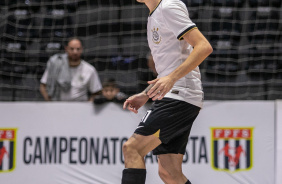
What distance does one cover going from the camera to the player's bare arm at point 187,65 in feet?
8.16

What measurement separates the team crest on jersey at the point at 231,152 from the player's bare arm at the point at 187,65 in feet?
7.26

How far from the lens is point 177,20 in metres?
2.77

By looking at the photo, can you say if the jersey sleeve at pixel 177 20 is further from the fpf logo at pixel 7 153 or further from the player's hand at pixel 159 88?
the fpf logo at pixel 7 153

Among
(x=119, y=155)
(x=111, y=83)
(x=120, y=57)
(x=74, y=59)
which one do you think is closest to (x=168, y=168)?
(x=119, y=155)

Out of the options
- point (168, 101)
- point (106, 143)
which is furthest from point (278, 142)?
point (168, 101)

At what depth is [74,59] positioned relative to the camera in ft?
18.5

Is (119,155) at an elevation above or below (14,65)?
below

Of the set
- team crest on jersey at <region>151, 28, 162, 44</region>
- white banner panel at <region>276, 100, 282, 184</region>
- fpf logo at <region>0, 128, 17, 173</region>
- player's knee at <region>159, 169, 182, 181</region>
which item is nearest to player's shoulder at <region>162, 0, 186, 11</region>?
team crest on jersey at <region>151, 28, 162, 44</region>

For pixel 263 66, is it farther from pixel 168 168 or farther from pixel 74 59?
pixel 168 168

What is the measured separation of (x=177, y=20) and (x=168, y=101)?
1.69 ft

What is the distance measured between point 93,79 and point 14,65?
6.08ft

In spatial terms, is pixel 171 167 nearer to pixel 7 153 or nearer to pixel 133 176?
pixel 133 176

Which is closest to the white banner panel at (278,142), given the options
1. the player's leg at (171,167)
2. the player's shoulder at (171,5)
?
the player's leg at (171,167)

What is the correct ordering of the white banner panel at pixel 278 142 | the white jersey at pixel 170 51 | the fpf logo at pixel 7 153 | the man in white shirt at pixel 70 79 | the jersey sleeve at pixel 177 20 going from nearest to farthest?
1. the jersey sleeve at pixel 177 20
2. the white jersey at pixel 170 51
3. the white banner panel at pixel 278 142
4. the fpf logo at pixel 7 153
5. the man in white shirt at pixel 70 79
